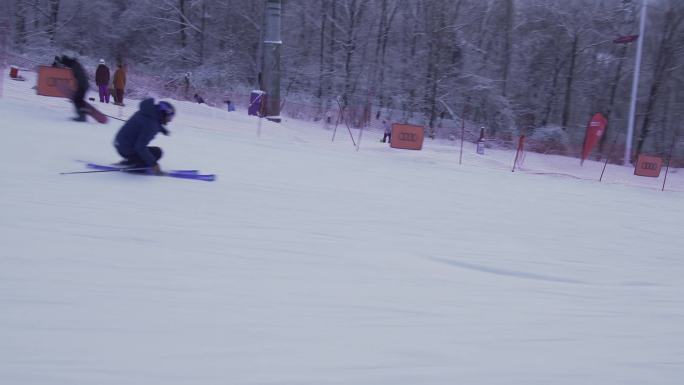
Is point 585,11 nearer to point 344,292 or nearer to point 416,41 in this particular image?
point 416,41

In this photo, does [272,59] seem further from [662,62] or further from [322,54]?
[662,62]

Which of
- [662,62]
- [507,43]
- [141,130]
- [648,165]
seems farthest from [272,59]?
[662,62]

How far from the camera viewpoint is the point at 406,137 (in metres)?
18.9

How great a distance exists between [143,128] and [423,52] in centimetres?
2666

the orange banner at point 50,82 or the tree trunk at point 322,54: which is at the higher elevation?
the tree trunk at point 322,54

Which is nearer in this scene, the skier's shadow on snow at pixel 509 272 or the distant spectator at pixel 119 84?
the skier's shadow on snow at pixel 509 272

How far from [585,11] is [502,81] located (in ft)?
22.5

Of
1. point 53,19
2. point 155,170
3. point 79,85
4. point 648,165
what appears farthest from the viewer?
point 53,19

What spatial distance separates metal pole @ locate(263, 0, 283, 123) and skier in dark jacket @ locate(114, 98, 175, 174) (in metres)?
14.3

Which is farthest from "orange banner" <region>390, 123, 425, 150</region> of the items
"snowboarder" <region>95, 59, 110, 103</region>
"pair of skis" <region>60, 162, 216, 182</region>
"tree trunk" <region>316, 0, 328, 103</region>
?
"tree trunk" <region>316, 0, 328, 103</region>

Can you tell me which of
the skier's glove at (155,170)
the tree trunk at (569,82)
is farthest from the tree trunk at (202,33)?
the skier's glove at (155,170)

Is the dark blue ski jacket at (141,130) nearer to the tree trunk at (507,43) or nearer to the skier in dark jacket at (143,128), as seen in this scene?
the skier in dark jacket at (143,128)

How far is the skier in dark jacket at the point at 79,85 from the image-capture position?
1155 cm

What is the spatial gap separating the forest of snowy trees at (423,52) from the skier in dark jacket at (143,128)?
23.5 m
